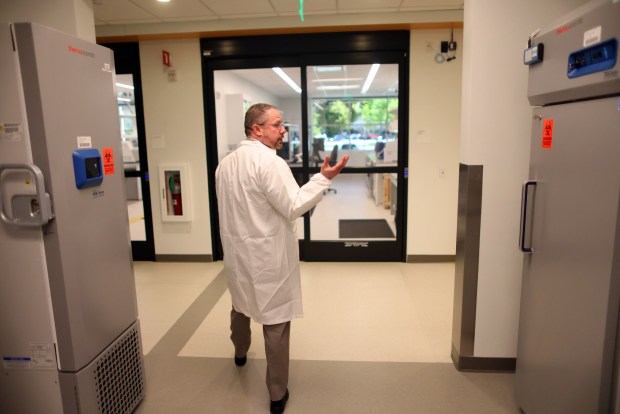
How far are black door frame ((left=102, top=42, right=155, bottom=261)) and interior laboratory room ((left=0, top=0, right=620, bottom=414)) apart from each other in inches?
1.1

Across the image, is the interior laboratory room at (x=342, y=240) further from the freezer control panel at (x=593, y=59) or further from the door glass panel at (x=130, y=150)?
the door glass panel at (x=130, y=150)

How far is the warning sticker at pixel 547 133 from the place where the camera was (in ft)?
5.71

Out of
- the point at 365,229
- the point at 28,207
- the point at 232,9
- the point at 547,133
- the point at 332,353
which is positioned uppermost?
the point at 232,9

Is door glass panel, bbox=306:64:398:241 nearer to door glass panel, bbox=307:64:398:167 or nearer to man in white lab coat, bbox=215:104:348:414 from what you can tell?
door glass panel, bbox=307:64:398:167

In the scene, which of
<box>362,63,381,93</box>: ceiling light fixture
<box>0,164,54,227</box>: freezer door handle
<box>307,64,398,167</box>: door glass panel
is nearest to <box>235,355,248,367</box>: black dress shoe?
<box>0,164,54,227</box>: freezer door handle

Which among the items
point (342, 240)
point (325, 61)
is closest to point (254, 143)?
point (325, 61)

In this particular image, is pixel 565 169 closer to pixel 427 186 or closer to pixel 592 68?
pixel 592 68

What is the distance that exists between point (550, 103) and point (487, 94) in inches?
20.3

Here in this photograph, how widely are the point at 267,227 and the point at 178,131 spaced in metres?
2.95

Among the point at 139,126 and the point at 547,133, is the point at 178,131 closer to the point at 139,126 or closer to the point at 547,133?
the point at 139,126

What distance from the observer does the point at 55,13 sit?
2445mm

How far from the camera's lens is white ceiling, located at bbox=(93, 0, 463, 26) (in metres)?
3.52

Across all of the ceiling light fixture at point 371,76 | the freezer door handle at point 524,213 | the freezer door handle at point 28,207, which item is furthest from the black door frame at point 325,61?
the freezer door handle at point 28,207

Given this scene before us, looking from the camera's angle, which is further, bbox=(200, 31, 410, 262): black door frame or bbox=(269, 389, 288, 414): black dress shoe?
bbox=(200, 31, 410, 262): black door frame
